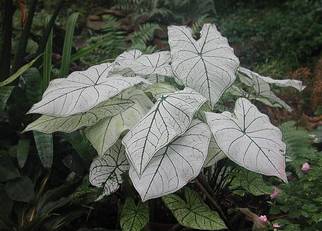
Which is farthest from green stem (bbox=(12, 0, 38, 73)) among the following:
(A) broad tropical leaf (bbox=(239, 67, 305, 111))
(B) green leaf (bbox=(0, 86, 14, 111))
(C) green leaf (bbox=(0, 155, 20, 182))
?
(A) broad tropical leaf (bbox=(239, 67, 305, 111))

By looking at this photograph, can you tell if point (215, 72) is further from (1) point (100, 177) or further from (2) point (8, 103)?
(2) point (8, 103)

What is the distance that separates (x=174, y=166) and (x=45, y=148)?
679 mm

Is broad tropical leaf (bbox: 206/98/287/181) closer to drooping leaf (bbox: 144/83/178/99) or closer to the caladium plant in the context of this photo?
the caladium plant

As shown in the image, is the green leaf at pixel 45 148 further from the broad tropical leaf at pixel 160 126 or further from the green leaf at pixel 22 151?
the broad tropical leaf at pixel 160 126

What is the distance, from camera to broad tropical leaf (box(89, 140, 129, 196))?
1657 mm

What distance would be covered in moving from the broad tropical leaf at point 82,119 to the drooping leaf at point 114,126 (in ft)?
0.05

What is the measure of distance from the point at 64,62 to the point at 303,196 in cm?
125

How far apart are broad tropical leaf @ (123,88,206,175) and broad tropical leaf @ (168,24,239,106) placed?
8 cm

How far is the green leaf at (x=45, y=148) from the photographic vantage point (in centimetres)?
196

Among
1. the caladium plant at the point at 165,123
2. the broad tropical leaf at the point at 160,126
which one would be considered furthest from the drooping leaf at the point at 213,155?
the broad tropical leaf at the point at 160,126

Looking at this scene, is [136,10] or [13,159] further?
[136,10]

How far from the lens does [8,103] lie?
2.28 metres

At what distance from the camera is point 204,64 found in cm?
179

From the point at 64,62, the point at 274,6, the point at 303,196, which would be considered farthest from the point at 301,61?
the point at 303,196
